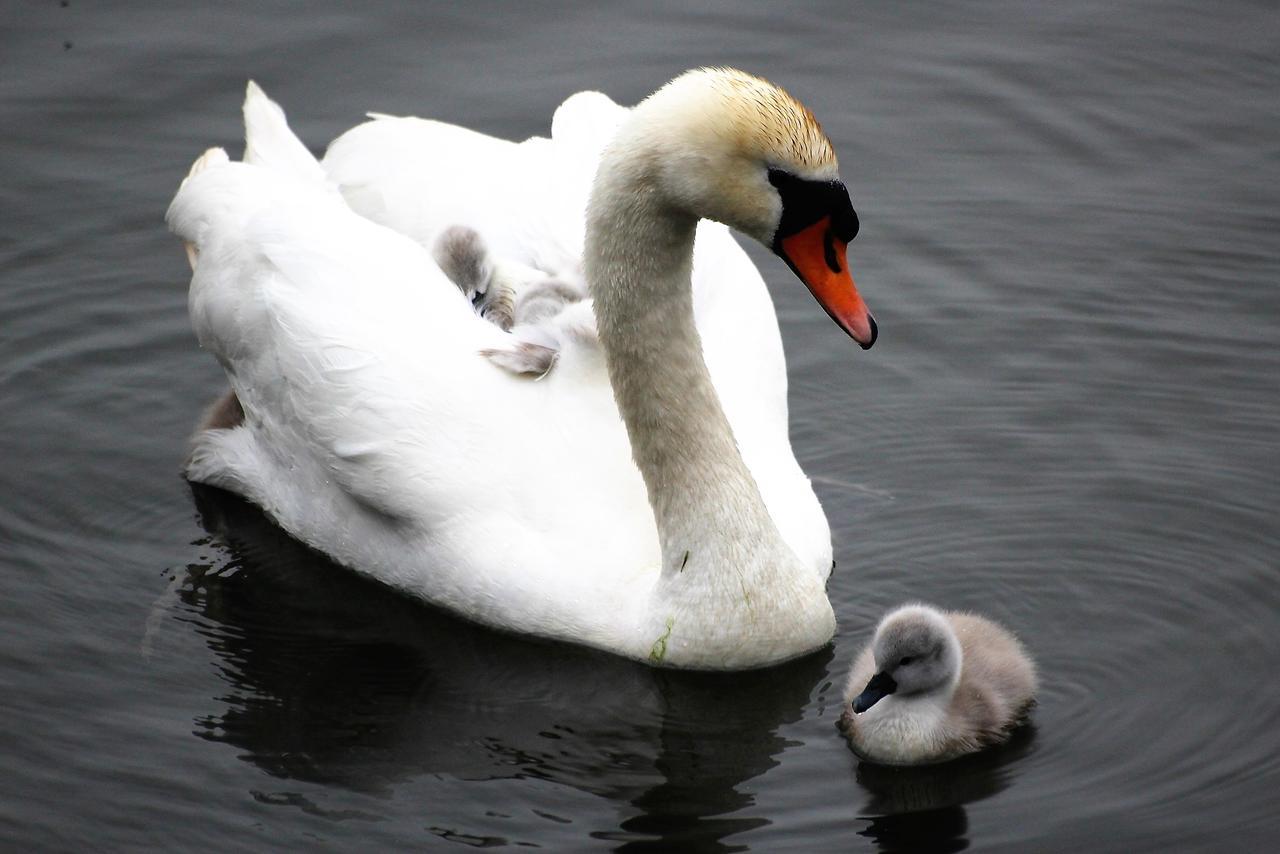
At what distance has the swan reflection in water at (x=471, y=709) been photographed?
7562mm

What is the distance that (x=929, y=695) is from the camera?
761cm

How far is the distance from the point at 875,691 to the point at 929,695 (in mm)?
262

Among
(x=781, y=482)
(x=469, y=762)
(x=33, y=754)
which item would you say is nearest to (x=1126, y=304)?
(x=781, y=482)

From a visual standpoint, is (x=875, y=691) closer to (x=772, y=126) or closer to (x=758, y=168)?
(x=758, y=168)

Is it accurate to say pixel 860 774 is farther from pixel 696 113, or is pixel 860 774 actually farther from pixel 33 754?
pixel 33 754

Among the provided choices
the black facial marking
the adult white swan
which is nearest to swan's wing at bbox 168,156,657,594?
the adult white swan

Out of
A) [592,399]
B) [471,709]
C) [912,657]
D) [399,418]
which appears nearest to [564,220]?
[592,399]

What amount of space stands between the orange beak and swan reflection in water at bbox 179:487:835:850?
147 cm

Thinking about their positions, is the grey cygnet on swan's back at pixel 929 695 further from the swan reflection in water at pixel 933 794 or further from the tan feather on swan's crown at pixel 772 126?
the tan feather on swan's crown at pixel 772 126

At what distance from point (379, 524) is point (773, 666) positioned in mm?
1727

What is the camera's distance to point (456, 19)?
13594 mm

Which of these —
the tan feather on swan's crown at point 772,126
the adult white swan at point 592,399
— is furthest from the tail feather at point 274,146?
the tan feather on swan's crown at point 772,126

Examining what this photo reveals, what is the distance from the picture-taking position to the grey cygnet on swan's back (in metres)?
7.47

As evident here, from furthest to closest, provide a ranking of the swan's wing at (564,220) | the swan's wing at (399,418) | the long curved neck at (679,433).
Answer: the swan's wing at (564,220), the swan's wing at (399,418), the long curved neck at (679,433)
